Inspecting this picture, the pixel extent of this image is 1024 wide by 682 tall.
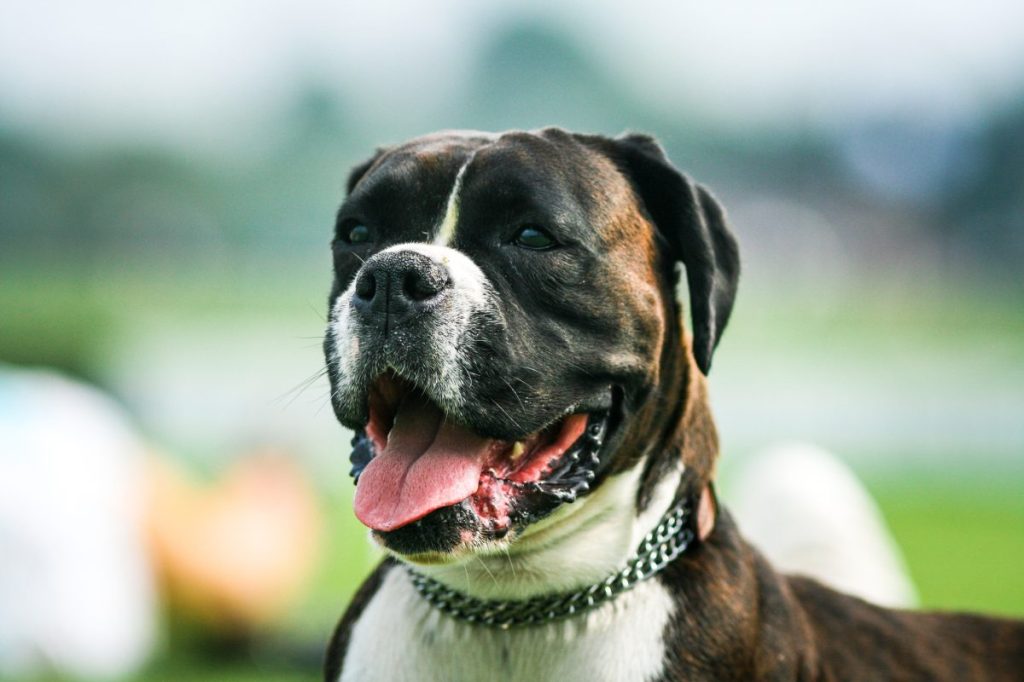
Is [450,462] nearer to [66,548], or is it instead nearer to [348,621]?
[348,621]

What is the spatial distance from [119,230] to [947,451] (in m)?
33.8

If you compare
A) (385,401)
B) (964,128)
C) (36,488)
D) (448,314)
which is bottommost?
(964,128)

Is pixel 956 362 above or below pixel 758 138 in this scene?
above

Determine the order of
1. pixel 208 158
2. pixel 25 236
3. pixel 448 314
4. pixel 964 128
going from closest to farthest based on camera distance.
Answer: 1. pixel 448 314
2. pixel 25 236
3. pixel 964 128
4. pixel 208 158

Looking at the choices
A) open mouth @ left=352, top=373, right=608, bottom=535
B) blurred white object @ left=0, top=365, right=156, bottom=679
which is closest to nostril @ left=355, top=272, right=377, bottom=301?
open mouth @ left=352, top=373, right=608, bottom=535

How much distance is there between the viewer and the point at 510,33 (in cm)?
11719

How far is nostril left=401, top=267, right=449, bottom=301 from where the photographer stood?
10.3 feet

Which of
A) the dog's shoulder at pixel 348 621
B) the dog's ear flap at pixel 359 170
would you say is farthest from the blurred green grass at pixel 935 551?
the dog's ear flap at pixel 359 170

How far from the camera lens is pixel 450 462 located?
329 cm

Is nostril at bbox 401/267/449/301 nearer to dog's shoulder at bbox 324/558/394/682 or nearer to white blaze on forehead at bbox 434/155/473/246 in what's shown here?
white blaze on forehead at bbox 434/155/473/246

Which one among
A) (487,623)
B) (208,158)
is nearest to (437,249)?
(487,623)

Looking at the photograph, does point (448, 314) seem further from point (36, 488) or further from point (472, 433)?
point (36, 488)

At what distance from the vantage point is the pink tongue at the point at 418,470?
319 centimetres

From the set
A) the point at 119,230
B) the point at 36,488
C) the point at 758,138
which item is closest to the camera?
the point at 36,488
